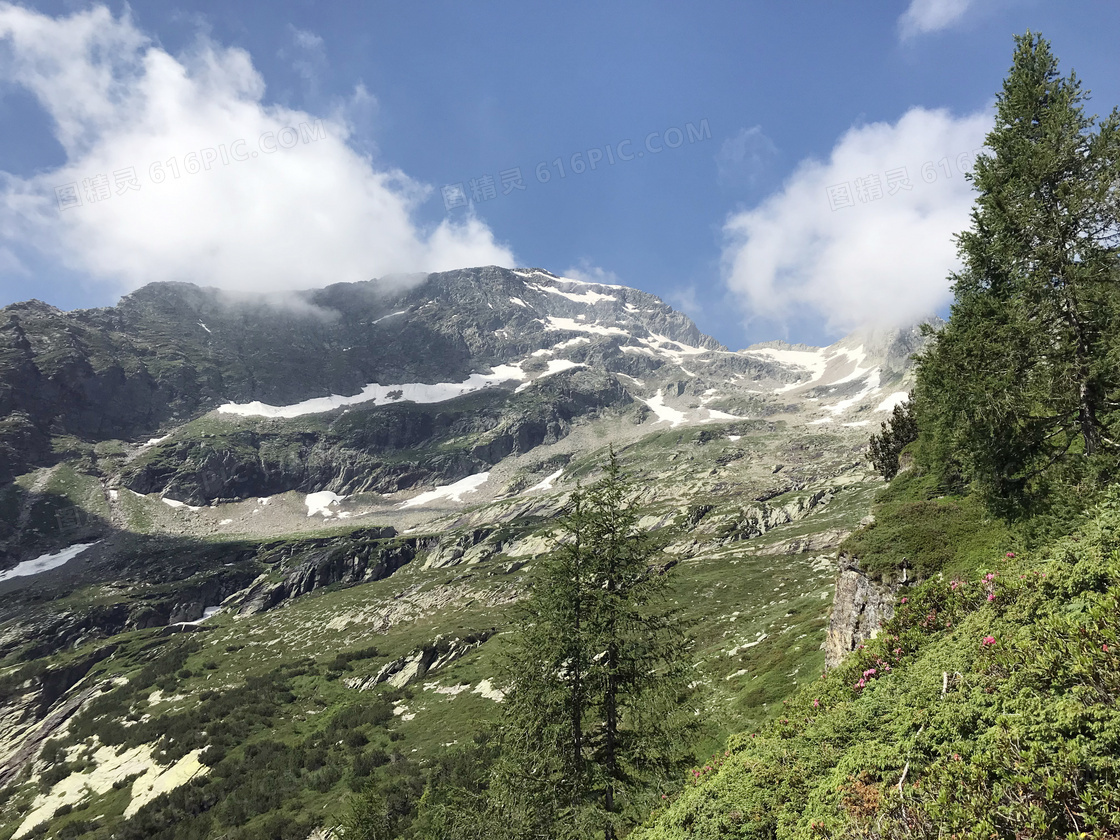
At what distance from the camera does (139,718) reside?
111 meters

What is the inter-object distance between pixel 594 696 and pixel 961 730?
484 inches

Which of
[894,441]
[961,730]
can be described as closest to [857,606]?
[961,730]

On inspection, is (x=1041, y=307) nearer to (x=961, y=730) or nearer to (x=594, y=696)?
(x=961, y=730)

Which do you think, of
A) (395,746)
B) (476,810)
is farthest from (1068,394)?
(395,746)

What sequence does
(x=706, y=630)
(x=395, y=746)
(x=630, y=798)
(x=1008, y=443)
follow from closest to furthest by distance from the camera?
(x=630, y=798)
(x=1008, y=443)
(x=706, y=630)
(x=395, y=746)

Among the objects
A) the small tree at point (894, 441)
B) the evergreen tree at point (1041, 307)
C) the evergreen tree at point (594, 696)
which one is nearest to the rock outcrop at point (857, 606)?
the evergreen tree at point (1041, 307)

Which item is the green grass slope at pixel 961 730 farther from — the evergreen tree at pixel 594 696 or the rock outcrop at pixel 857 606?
the rock outcrop at pixel 857 606

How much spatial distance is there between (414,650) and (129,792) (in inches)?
2067

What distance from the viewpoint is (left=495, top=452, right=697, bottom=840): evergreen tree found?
1658 centimetres

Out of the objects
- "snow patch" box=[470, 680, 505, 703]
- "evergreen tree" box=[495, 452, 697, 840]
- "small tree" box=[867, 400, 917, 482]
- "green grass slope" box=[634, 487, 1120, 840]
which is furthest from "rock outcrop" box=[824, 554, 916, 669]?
"snow patch" box=[470, 680, 505, 703]

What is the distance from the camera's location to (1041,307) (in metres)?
17.3

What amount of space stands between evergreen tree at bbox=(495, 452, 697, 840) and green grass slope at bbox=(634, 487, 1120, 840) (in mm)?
4499

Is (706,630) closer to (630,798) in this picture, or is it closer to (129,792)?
(630,798)

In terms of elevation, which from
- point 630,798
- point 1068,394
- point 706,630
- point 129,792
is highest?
point 1068,394
